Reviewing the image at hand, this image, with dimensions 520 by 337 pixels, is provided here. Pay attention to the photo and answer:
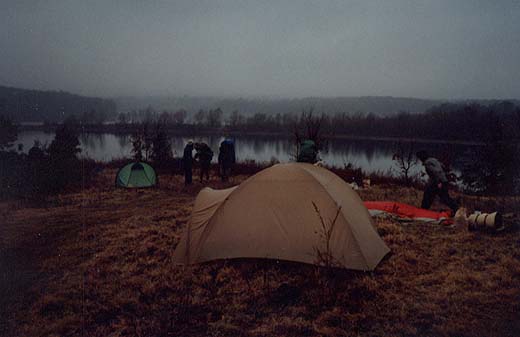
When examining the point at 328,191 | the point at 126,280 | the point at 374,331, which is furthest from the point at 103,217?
the point at 374,331

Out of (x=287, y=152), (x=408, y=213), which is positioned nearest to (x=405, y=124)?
(x=287, y=152)

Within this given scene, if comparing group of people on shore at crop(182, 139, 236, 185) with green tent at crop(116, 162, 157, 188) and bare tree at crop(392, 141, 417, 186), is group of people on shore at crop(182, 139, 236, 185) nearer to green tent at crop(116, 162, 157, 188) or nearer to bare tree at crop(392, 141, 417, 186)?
green tent at crop(116, 162, 157, 188)

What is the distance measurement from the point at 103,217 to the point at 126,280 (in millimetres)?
4335

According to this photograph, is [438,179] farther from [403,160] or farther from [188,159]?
[403,160]

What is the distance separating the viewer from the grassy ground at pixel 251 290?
360 cm

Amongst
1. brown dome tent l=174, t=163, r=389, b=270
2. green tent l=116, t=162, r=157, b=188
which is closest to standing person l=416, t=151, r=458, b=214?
brown dome tent l=174, t=163, r=389, b=270

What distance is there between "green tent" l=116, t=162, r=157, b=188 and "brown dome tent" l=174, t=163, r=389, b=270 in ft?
27.6

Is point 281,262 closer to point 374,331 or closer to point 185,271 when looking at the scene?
point 185,271

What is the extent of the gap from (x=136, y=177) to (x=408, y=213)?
31.2 feet

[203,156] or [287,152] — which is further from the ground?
[203,156]

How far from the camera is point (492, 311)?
381 cm

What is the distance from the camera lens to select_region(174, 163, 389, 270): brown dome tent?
4777mm

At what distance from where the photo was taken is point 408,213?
7762 millimetres

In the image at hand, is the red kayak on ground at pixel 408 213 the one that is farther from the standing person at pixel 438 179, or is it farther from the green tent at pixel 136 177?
the green tent at pixel 136 177
